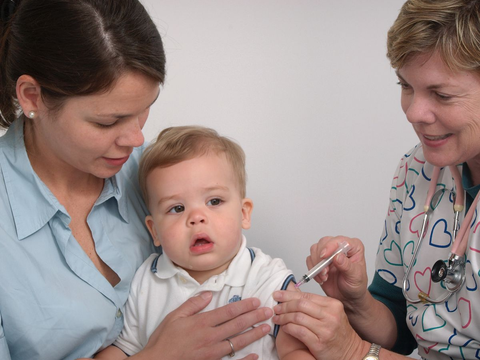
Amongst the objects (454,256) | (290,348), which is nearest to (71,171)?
(290,348)

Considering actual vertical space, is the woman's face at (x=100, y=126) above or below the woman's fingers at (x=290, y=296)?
above

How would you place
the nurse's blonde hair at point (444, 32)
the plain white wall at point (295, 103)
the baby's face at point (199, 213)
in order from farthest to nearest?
the plain white wall at point (295, 103) → the baby's face at point (199, 213) → the nurse's blonde hair at point (444, 32)

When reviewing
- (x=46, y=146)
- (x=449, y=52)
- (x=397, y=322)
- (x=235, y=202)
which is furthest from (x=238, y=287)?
(x=449, y=52)

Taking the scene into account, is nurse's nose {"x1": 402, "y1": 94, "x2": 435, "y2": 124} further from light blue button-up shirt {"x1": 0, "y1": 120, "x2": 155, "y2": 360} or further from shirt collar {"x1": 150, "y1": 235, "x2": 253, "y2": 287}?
light blue button-up shirt {"x1": 0, "y1": 120, "x2": 155, "y2": 360}

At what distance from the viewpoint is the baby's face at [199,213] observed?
1788 mm

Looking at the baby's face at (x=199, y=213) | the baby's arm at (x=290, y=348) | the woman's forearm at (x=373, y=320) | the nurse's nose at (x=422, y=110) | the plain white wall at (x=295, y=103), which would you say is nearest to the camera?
the nurse's nose at (x=422, y=110)

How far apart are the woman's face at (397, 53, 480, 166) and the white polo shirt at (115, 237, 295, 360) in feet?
1.94

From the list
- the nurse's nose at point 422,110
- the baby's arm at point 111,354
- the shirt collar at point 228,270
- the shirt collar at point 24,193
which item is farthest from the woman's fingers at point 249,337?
the nurse's nose at point 422,110

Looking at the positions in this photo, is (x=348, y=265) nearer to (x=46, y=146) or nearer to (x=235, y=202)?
(x=235, y=202)

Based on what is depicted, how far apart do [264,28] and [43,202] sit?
4.71ft

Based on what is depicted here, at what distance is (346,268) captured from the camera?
179 cm

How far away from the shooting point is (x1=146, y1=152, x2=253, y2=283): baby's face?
1788mm

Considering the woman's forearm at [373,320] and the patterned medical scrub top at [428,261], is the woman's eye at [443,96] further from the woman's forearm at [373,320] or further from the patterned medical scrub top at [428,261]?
the woman's forearm at [373,320]

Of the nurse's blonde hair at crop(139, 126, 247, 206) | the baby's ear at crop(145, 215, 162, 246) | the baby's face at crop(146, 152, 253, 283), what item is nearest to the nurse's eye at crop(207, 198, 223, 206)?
the baby's face at crop(146, 152, 253, 283)
